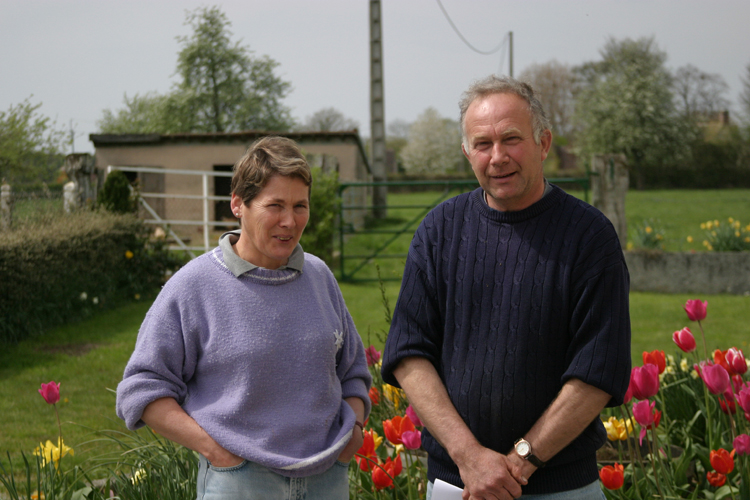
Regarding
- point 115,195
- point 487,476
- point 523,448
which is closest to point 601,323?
point 523,448

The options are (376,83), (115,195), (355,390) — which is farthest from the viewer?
(376,83)

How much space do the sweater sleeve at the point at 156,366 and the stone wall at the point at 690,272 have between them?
9.47 metres

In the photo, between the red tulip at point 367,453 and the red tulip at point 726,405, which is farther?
the red tulip at point 726,405

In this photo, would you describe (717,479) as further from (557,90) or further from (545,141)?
(557,90)

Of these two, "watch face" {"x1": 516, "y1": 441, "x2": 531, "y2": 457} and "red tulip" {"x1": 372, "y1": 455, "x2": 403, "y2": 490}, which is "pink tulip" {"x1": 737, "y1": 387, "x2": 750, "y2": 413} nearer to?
"watch face" {"x1": 516, "y1": 441, "x2": 531, "y2": 457}

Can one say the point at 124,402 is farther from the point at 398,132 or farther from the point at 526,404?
the point at 398,132

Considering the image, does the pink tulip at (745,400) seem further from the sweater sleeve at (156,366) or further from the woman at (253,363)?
the sweater sleeve at (156,366)

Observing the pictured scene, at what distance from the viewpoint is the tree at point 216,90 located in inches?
1321

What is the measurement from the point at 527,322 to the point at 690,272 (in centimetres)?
961

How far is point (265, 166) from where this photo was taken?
1817 millimetres

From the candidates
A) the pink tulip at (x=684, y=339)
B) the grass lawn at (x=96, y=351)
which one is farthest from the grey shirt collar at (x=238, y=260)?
the pink tulip at (x=684, y=339)

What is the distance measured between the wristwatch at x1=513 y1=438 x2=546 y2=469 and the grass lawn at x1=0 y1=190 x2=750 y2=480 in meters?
1.13

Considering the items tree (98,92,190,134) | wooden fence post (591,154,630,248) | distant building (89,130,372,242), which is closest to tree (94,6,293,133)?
tree (98,92,190,134)

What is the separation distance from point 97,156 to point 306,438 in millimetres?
17760
